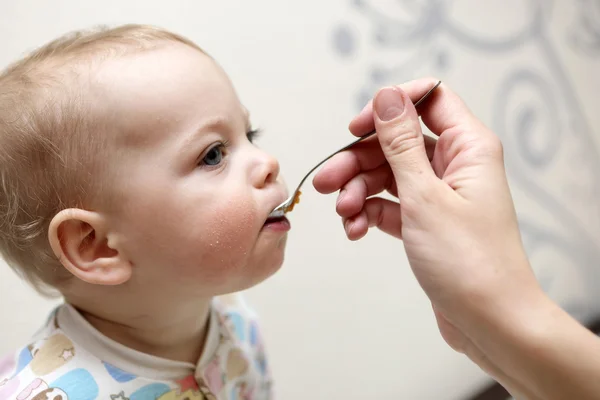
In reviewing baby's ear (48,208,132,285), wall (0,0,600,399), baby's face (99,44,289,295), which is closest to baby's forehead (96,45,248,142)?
baby's face (99,44,289,295)

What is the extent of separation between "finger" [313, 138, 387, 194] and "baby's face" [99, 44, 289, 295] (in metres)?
0.07

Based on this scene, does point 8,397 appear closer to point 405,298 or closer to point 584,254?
point 405,298

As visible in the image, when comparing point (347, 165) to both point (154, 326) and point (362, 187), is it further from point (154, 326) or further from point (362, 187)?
point (154, 326)

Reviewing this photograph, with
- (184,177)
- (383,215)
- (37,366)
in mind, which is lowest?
(37,366)

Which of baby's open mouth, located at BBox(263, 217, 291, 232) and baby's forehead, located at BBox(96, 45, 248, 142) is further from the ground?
baby's forehead, located at BBox(96, 45, 248, 142)

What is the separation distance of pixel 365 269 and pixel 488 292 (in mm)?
584

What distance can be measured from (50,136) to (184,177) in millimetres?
145

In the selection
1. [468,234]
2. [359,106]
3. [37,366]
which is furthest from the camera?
[359,106]

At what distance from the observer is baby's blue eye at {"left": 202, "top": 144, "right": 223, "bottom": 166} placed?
0.59 metres

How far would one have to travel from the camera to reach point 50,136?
1.83ft

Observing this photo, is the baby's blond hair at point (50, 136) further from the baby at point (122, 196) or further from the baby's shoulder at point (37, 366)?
the baby's shoulder at point (37, 366)

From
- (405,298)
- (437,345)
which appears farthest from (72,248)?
(437,345)

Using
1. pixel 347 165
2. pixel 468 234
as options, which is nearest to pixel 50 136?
pixel 347 165

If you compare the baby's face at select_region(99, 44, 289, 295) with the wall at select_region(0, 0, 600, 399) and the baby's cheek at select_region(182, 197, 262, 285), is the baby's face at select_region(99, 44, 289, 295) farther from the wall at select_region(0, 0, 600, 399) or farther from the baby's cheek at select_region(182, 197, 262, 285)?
the wall at select_region(0, 0, 600, 399)
